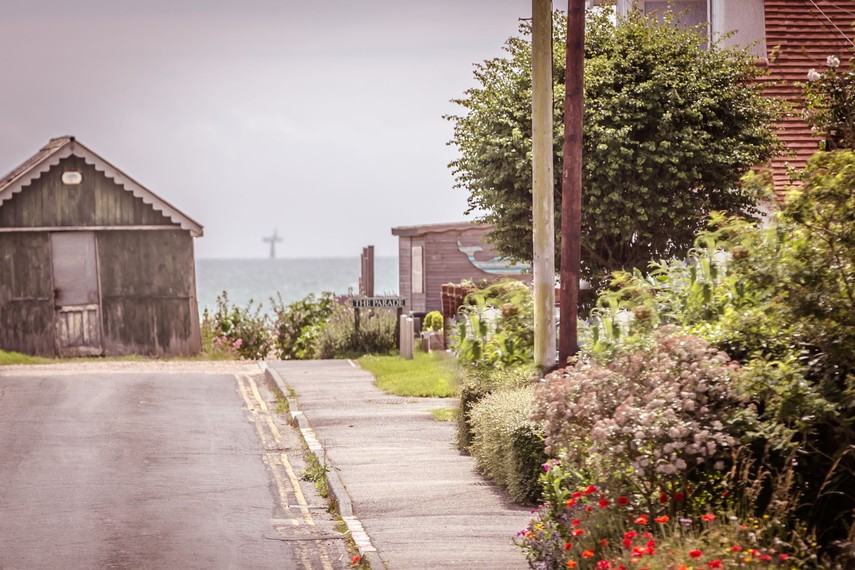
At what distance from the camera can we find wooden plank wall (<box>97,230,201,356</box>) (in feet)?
110

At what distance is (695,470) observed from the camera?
916 centimetres

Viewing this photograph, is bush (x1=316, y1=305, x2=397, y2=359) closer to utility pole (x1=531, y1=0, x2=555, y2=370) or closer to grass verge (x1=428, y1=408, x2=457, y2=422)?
grass verge (x1=428, y1=408, x2=457, y2=422)

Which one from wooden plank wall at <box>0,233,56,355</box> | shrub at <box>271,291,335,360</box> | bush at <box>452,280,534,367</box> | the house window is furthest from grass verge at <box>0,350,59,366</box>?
bush at <box>452,280,534,367</box>

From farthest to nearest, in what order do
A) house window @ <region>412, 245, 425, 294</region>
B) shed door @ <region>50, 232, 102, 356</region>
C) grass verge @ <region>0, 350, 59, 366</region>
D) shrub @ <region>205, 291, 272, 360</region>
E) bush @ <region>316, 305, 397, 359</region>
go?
house window @ <region>412, 245, 425, 294</region> < shed door @ <region>50, 232, 102, 356</region> < shrub @ <region>205, 291, 272, 360</region> < grass verge @ <region>0, 350, 59, 366</region> < bush @ <region>316, 305, 397, 359</region>

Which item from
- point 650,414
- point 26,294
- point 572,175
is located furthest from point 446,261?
point 650,414

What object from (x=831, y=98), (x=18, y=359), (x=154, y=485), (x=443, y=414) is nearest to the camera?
(x=154, y=485)

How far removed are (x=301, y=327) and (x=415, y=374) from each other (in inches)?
325

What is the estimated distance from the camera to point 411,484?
1345 centimetres

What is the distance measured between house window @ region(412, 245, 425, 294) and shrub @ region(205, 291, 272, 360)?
251 inches

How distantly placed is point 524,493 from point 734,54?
13294 millimetres

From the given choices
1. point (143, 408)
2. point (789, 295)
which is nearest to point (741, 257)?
point (789, 295)

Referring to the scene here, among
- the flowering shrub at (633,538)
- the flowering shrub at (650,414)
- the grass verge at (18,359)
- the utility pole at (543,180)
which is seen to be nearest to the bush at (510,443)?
the utility pole at (543,180)

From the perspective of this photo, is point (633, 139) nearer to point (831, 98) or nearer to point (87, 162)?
point (831, 98)

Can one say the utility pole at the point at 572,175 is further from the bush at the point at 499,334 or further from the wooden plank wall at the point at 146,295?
the wooden plank wall at the point at 146,295
